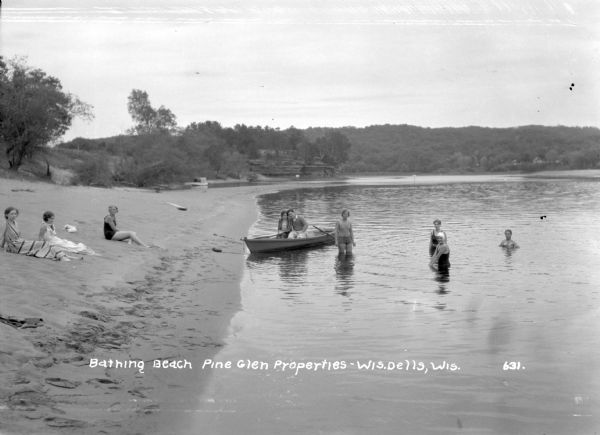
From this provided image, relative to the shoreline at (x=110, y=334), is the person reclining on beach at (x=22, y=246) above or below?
above

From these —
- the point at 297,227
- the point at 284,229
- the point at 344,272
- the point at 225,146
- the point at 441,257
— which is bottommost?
the point at 344,272

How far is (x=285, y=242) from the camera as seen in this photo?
21.4 m

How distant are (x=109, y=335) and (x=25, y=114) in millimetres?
40073

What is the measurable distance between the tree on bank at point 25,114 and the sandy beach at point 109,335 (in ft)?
96.4

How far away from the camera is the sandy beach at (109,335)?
6.15m

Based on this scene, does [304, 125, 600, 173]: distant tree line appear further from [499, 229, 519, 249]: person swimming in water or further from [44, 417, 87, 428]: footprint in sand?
[44, 417, 87, 428]: footprint in sand

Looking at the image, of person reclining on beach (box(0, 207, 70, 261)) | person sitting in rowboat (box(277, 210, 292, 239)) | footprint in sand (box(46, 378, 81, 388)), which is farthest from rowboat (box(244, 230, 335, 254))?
footprint in sand (box(46, 378, 81, 388))

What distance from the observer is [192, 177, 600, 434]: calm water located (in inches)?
259

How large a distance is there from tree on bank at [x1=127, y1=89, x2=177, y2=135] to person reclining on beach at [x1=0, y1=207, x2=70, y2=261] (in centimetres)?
8711

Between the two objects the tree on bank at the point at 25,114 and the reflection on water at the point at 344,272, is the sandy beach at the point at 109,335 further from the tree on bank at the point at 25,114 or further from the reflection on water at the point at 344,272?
the tree on bank at the point at 25,114

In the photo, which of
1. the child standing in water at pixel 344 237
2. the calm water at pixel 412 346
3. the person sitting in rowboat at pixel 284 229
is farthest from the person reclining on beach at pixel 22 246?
the person sitting in rowboat at pixel 284 229

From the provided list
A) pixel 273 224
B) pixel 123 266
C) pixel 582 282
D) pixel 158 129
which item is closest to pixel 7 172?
pixel 273 224

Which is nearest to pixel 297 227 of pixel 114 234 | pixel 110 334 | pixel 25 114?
pixel 114 234

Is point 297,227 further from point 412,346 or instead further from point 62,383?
point 62,383
